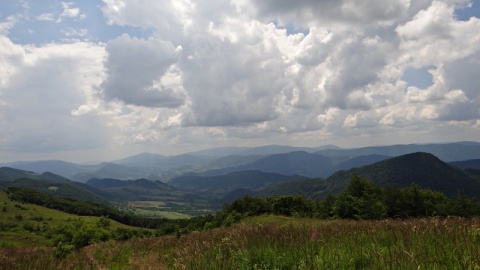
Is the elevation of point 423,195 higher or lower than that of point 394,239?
lower

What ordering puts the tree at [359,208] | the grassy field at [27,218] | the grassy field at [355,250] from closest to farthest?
1. the grassy field at [355,250]
2. the tree at [359,208]
3. the grassy field at [27,218]

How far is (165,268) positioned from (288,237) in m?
3.79

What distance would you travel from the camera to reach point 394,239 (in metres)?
6.40

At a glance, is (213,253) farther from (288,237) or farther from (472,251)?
(472,251)

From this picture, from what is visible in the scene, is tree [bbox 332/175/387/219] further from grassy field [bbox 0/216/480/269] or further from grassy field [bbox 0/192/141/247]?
grassy field [bbox 0/192/141/247]

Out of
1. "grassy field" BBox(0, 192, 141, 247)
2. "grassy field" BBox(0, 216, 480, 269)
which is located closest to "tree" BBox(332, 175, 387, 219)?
"grassy field" BBox(0, 216, 480, 269)

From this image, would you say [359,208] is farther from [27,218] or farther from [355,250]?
[27,218]

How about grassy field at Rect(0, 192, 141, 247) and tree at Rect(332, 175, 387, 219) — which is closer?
tree at Rect(332, 175, 387, 219)

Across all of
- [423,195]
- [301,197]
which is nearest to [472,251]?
[301,197]

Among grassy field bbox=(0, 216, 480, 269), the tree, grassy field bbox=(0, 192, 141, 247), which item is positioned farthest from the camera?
grassy field bbox=(0, 192, 141, 247)

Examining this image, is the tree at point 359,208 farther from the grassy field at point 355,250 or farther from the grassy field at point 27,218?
the grassy field at point 27,218

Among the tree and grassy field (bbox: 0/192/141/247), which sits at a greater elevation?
the tree

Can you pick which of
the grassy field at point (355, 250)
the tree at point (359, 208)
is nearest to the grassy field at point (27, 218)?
the tree at point (359, 208)

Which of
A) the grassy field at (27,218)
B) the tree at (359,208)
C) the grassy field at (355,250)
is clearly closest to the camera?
the grassy field at (355,250)
